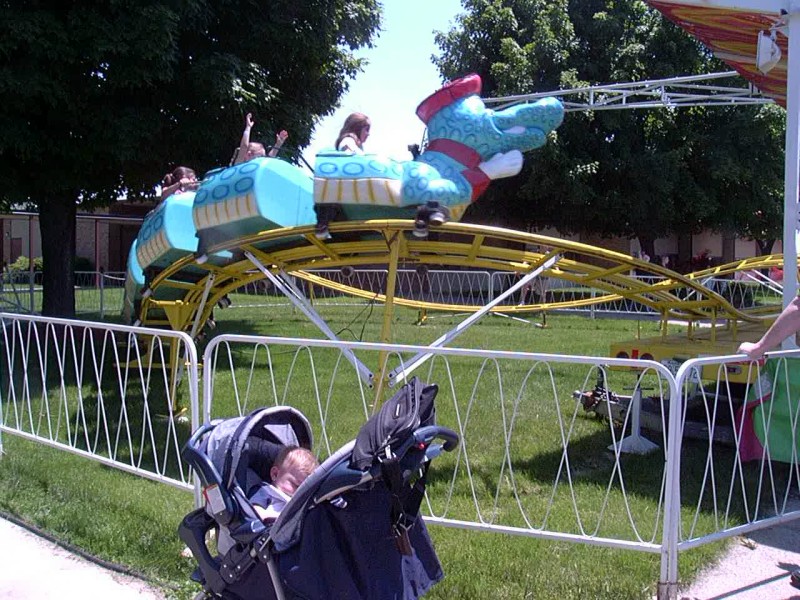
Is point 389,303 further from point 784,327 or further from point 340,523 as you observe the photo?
point 340,523

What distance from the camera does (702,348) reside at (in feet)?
21.7

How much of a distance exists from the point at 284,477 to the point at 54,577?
1.71 meters

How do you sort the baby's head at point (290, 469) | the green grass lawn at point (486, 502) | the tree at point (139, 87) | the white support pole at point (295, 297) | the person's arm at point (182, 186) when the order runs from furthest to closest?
the tree at point (139, 87)
the person's arm at point (182, 186)
the white support pole at point (295, 297)
the green grass lawn at point (486, 502)
the baby's head at point (290, 469)

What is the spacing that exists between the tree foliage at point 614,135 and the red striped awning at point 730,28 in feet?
45.5

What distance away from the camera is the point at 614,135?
22359 mm

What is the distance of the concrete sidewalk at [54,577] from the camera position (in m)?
3.88

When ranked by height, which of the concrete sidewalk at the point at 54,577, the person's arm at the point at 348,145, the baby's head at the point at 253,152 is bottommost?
the concrete sidewalk at the point at 54,577

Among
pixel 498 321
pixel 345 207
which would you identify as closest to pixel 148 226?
pixel 345 207

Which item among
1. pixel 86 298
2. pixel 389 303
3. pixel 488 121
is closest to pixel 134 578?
pixel 389 303

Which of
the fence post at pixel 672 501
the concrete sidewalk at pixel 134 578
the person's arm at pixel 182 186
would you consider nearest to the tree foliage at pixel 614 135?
the person's arm at pixel 182 186

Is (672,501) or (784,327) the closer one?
(672,501)

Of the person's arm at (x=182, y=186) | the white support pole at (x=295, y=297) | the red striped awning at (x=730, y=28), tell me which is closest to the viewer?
the white support pole at (x=295, y=297)

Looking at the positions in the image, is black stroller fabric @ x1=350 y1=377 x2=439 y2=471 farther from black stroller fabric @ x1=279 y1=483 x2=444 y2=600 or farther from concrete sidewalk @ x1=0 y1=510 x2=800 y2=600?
concrete sidewalk @ x1=0 y1=510 x2=800 y2=600

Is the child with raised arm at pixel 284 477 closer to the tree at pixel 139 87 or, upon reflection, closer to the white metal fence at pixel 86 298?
the tree at pixel 139 87
